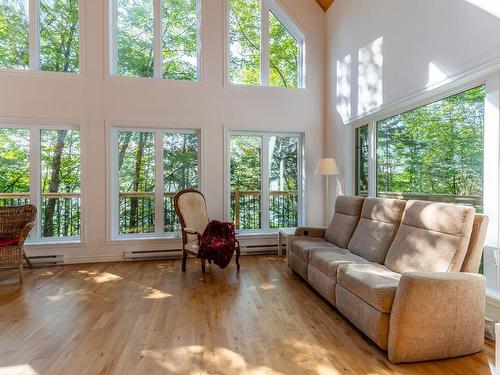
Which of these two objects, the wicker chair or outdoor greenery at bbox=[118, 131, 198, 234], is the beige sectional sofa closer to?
outdoor greenery at bbox=[118, 131, 198, 234]

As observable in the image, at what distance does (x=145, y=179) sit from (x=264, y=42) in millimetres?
3050

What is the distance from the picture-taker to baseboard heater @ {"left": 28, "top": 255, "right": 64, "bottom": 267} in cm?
411

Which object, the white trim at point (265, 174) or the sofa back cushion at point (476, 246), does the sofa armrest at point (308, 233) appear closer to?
the white trim at point (265, 174)

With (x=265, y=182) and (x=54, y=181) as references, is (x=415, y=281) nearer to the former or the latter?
(x=265, y=182)

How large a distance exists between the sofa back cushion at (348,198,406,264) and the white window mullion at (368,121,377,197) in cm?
77

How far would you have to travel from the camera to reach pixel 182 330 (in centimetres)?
233

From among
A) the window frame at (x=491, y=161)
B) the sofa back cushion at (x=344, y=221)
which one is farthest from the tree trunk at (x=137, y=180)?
the window frame at (x=491, y=161)

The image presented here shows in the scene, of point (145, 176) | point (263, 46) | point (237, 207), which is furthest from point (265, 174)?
point (263, 46)

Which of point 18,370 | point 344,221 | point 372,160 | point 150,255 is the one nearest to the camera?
point 18,370

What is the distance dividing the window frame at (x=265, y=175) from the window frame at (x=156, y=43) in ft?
3.84

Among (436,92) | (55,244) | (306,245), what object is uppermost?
(436,92)

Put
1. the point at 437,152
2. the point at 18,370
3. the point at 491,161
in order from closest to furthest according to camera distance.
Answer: the point at 18,370 → the point at 491,161 → the point at 437,152

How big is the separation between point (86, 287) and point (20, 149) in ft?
7.89

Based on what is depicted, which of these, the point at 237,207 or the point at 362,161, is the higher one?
the point at 362,161
